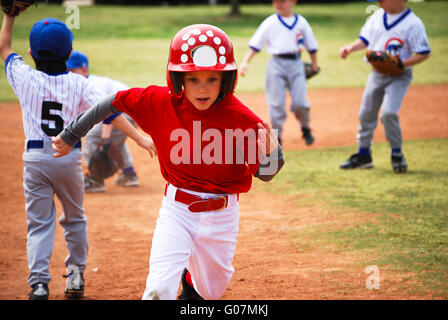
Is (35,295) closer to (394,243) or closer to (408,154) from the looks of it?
(394,243)

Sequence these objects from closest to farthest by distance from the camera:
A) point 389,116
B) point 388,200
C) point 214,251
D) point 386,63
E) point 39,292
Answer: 1. point 214,251
2. point 39,292
3. point 388,200
4. point 386,63
5. point 389,116

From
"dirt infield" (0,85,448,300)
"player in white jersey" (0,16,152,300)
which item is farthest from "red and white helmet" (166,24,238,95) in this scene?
"dirt infield" (0,85,448,300)

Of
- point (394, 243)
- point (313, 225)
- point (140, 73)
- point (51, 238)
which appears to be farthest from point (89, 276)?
point (140, 73)

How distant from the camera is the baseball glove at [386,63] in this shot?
22.1 ft

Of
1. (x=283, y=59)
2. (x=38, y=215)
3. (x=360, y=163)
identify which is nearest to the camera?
(x=38, y=215)

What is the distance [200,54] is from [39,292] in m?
2.03

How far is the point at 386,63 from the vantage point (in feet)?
22.2

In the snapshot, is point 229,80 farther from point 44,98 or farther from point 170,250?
point 44,98

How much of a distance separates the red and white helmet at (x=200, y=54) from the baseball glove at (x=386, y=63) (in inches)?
161

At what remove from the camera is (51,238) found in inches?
158

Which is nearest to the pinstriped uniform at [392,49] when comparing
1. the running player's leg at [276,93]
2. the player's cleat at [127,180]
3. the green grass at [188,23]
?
the running player's leg at [276,93]

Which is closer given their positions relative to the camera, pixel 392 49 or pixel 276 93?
pixel 392 49

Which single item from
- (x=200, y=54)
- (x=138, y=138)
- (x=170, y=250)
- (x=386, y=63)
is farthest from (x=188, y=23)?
(x=170, y=250)

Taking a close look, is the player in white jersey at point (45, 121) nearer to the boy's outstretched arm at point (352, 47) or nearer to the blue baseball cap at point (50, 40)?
the blue baseball cap at point (50, 40)
